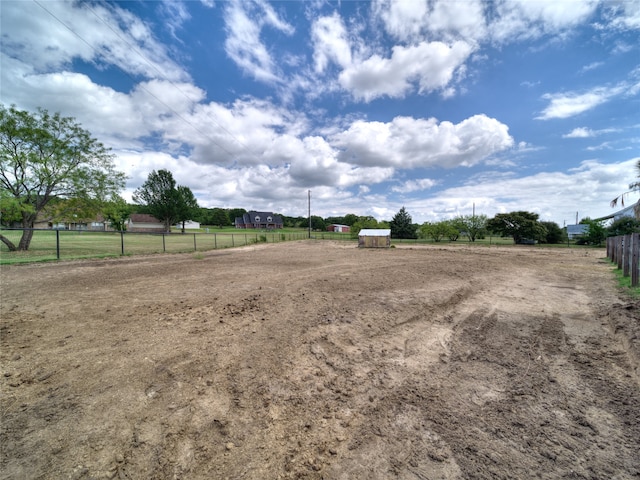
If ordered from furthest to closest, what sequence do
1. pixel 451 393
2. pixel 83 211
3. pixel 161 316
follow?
pixel 83 211 < pixel 161 316 < pixel 451 393

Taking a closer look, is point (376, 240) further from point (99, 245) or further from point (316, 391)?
point (316, 391)

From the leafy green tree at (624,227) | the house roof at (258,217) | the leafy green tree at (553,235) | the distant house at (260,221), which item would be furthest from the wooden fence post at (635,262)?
the house roof at (258,217)

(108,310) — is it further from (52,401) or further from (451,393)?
(451,393)

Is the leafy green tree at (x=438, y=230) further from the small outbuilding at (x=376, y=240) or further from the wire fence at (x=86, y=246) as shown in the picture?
the wire fence at (x=86, y=246)

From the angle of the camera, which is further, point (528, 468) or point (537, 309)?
point (537, 309)

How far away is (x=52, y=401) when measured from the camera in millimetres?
2400

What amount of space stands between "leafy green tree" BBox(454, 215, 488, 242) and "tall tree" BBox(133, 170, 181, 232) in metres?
58.6

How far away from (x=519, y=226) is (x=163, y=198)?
220 ft

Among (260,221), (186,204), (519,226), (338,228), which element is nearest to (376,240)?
(519,226)

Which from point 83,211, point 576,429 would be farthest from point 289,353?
point 83,211

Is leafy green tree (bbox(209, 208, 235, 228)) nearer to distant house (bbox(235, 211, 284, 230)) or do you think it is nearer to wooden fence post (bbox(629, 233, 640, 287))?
distant house (bbox(235, 211, 284, 230))

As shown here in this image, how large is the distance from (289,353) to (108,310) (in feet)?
12.7

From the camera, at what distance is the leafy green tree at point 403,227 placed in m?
55.2

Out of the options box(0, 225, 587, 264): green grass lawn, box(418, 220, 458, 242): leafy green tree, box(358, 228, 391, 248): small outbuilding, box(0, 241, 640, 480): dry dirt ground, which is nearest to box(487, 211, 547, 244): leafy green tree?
box(418, 220, 458, 242): leafy green tree
